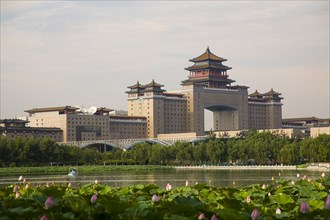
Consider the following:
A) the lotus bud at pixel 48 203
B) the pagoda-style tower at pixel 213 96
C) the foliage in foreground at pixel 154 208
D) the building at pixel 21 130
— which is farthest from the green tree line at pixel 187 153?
the lotus bud at pixel 48 203

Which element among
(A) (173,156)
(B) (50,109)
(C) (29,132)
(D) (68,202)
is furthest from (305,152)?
(D) (68,202)

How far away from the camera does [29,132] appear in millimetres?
106312

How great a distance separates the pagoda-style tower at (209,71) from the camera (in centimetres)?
12212

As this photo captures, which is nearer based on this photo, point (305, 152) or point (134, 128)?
point (305, 152)

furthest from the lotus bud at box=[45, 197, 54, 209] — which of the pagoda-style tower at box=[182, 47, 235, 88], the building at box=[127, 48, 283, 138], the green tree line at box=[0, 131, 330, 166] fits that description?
the pagoda-style tower at box=[182, 47, 235, 88]

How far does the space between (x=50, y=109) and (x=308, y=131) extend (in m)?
40.6

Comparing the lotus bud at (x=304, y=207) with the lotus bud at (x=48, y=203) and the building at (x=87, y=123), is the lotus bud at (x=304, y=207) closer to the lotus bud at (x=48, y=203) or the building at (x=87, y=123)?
the lotus bud at (x=48, y=203)

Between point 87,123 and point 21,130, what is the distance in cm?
1314

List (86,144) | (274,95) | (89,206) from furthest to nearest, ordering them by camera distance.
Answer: (274,95)
(86,144)
(89,206)

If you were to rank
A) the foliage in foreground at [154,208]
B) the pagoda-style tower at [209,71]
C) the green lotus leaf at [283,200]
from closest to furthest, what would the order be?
the foliage in foreground at [154,208], the green lotus leaf at [283,200], the pagoda-style tower at [209,71]

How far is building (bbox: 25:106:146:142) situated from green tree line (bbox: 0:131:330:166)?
86.8ft

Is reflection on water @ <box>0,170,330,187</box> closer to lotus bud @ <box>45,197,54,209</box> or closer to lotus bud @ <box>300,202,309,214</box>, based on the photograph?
lotus bud @ <box>45,197,54,209</box>

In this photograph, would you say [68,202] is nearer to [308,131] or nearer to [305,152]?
[305,152]

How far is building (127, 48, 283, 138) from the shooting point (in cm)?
11875
